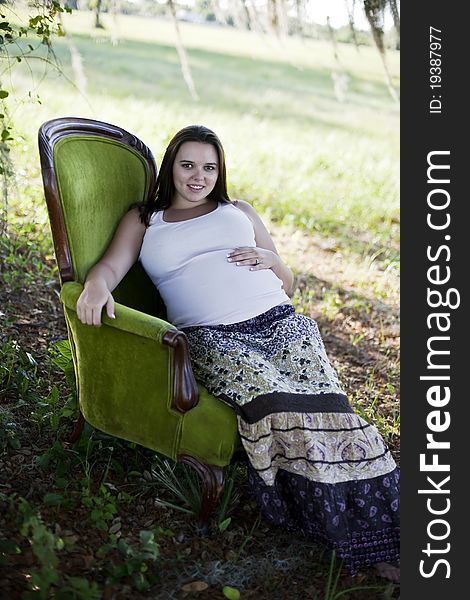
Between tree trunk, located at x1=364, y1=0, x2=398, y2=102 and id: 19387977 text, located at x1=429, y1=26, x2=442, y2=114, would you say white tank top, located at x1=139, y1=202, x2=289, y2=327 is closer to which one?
id: 19387977 text, located at x1=429, y1=26, x2=442, y2=114

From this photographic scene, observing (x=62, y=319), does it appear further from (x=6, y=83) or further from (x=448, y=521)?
(x=6, y=83)

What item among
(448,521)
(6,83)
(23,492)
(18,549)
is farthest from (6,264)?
(6,83)

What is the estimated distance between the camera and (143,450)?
3088mm

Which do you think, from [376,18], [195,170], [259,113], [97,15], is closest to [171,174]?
[195,170]

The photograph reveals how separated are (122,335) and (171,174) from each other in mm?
740

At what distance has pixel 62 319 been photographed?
13.8 ft

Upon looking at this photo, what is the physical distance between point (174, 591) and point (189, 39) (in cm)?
1497

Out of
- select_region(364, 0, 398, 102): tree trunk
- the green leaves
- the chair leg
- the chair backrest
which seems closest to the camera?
the green leaves

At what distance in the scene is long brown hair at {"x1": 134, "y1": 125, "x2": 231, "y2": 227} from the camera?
2.93 meters

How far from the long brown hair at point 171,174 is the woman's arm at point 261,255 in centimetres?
13

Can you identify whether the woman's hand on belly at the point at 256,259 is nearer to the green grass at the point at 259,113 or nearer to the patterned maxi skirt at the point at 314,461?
the patterned maxi skirt at the point at 314,461

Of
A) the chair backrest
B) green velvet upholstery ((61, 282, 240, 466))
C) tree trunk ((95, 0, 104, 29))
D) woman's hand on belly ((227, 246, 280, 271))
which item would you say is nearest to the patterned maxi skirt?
green velvet upholstery ((61, 282, 240, 466))

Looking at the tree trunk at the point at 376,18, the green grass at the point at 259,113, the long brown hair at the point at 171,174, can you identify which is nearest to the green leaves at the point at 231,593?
the long brown hair at the point at 171,174

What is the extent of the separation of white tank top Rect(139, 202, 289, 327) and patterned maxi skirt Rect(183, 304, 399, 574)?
0.28 m
